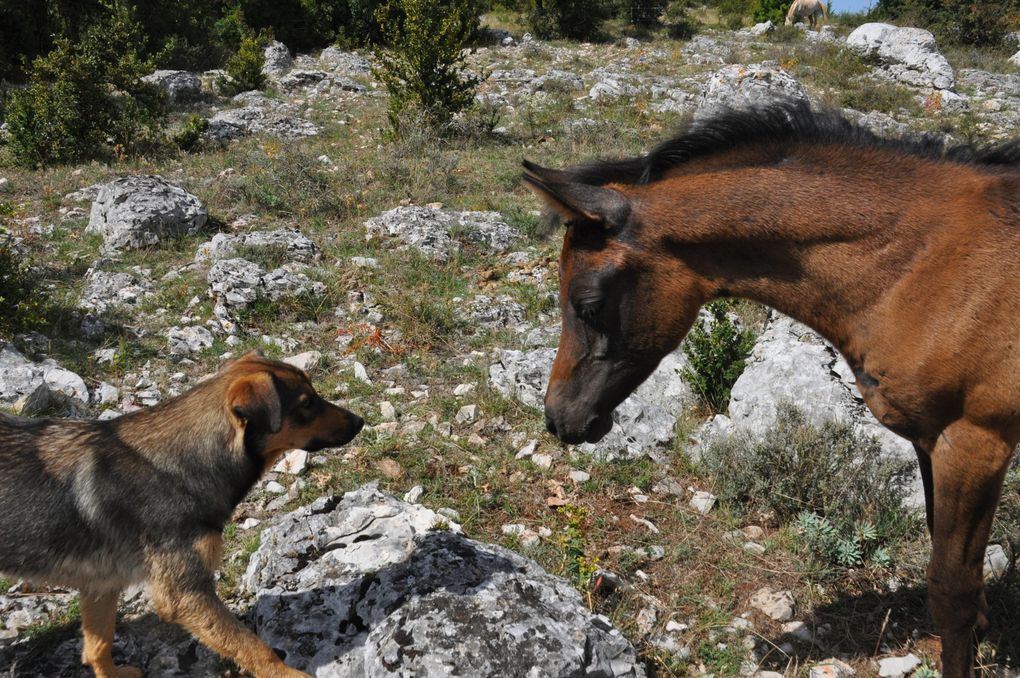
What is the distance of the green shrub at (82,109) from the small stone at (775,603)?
36.8 feet

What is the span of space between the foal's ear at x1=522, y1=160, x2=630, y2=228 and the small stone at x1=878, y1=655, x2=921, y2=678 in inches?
93.6

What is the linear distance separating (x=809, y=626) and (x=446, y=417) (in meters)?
2.68

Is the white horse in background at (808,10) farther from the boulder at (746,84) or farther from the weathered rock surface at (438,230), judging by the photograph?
the weathered rock surface at (438,230)

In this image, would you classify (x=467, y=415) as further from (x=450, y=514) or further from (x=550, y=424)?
(x=550, y=424)

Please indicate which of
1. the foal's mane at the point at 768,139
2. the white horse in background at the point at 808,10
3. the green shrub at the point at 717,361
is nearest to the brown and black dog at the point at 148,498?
the foal's mane at the point at 768,139

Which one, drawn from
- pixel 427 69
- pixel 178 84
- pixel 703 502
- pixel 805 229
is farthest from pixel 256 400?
pixel 178 84

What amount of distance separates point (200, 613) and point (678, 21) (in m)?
26.5

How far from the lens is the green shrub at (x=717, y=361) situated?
16.9 ft

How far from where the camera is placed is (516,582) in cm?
319

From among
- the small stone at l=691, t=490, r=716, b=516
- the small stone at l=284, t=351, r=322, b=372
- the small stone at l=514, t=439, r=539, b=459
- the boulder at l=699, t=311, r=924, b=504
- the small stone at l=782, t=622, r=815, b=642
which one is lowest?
the small stone at l=284, t=351, r=322, b=372

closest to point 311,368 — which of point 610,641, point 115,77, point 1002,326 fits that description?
point 610,641

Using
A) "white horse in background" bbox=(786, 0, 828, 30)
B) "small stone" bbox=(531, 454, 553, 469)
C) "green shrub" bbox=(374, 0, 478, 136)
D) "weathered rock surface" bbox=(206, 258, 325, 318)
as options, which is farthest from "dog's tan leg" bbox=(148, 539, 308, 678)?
"white horse in background" bbox=(786, 0, 828, 30)

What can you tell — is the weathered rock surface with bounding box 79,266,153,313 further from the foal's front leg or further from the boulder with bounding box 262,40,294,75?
the boulder with bounding box 262,40,294,75

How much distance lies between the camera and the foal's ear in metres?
2.71
